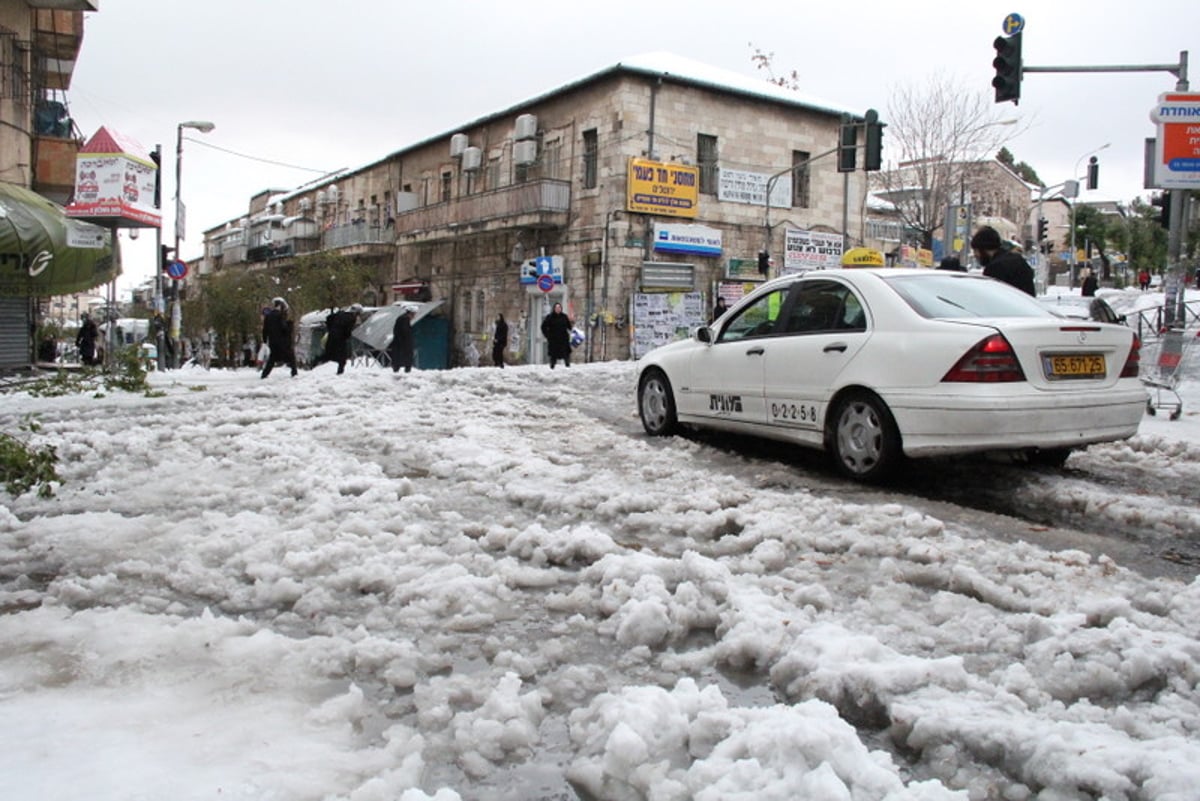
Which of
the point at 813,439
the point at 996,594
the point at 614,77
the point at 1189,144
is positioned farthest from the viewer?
the point at 614,77

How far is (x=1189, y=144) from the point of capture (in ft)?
42.5

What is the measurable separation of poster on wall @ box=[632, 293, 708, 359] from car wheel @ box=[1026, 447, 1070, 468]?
23.4 meters

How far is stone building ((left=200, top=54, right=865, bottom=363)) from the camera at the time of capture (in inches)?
1194

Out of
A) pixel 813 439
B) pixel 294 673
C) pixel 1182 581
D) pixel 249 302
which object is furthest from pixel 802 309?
pixel 249 302

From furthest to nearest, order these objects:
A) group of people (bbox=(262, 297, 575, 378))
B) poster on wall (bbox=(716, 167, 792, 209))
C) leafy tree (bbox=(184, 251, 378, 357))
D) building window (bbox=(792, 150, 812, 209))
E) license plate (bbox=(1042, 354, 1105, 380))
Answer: leafy tree (bbox=(184, 251, 378, 357)) < building window (bbox=(792, 150, 812, 209)) < poster on wall (bbox=(716, 167, 792, 209)) < group of people (bbox=(262, 297, 575, 378)) < license plate (bbox=(1042, 354, 1105, 380))

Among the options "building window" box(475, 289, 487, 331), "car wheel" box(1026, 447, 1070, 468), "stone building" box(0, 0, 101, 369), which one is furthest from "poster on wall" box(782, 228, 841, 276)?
"car wheel" box(1026, 447, 1070, 468)

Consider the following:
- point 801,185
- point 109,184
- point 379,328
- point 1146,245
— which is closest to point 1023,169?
point 1146,245

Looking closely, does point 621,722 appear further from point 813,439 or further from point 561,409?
point 561,409

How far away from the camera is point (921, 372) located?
5.59 meters

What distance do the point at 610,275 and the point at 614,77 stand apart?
655 cm

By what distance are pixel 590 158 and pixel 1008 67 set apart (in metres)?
17.8

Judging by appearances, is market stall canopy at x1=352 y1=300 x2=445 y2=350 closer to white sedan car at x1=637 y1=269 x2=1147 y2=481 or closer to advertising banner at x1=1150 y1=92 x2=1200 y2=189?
advertising banner at x1=1150 y1=92 x2=1200 y2=189

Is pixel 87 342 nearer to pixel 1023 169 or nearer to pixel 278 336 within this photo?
pixel 278 336

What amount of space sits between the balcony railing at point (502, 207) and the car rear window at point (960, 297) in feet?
85.3
